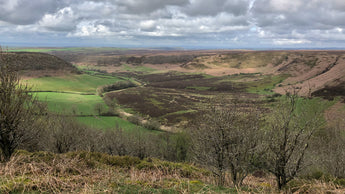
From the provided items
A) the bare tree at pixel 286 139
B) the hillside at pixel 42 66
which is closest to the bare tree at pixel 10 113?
the bare tree at pixel 286 139

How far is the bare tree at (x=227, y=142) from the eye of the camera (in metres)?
12.3

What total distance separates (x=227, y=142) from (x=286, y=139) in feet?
10.7

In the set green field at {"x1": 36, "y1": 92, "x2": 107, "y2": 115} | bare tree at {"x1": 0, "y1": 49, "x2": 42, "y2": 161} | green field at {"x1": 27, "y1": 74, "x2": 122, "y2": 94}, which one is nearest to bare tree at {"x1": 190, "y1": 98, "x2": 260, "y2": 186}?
bare tree at {"x1": 0, "y1": 49, "x2": 42, "y2": 161}

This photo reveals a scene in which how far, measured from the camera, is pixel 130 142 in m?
37.5

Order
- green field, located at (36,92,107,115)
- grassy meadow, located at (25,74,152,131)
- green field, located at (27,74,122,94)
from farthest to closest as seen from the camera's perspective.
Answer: green field, located at (27,74,122,94) → green field, located at (36,92,107,115) → grassy meadow, located at (25,74,152,131)

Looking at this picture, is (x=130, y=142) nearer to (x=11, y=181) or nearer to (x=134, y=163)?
(x=134, y=163)

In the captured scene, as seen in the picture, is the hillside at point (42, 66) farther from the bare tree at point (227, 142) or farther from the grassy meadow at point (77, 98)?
the bare tree at point (227, 142)

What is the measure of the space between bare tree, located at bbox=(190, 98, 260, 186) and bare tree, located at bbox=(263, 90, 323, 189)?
44.5 inches

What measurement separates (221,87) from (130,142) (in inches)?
4665

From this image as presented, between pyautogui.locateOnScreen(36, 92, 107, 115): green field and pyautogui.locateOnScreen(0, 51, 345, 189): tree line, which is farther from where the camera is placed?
pyautogui.locateOnScreen(36, 92, 107, 115): green field

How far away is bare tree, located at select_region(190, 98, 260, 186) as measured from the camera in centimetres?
1234

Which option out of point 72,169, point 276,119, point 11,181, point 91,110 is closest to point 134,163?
point 72,169

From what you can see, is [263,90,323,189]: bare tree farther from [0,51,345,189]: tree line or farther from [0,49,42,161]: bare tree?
[0,49,42,161]: bare tree

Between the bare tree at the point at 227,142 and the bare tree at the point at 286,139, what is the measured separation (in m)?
1.13
